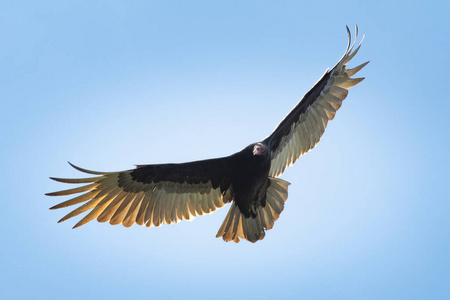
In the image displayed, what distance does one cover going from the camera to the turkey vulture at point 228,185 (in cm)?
721

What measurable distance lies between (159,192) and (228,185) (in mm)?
804

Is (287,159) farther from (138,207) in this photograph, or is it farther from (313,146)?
(138,207)

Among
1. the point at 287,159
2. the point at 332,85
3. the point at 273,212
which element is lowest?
the point at 273,212

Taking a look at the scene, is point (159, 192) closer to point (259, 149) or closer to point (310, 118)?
point (259, 149)

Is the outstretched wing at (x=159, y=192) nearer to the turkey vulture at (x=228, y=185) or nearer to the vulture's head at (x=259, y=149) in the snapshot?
the turkey vulture at (x=228, y=185)

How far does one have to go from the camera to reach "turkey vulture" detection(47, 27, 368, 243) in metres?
7.21

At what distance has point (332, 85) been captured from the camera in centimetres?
750

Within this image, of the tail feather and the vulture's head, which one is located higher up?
the vulture's head

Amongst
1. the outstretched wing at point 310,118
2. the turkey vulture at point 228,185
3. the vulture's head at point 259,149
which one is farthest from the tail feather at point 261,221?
the vulture's head at point 259,149

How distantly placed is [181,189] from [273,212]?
3.61 ft

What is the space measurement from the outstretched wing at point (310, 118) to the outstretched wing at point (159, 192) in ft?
2.17

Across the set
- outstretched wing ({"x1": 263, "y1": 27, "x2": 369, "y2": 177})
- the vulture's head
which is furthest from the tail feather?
the vulture's head

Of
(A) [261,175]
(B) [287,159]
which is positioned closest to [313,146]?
(B) [287,159]

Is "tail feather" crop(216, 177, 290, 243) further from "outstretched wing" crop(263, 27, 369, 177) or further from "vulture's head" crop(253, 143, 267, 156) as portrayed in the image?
"vulture's head" crop(253, 143, 267, 156)
